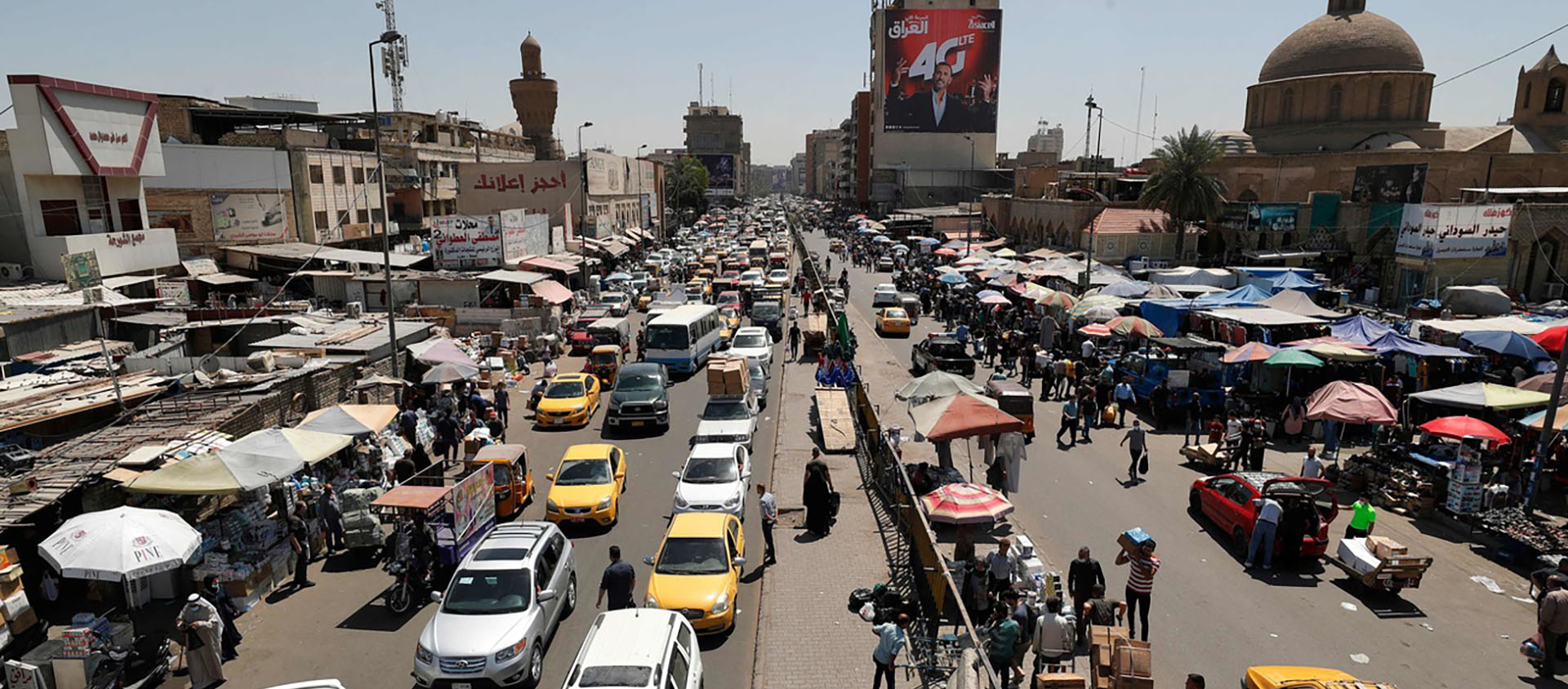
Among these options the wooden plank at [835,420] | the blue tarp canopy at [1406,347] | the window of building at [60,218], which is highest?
the window of building at [60,218]

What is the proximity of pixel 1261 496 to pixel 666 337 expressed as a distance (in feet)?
56.4

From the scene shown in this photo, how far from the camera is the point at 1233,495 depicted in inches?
524

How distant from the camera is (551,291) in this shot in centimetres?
3191

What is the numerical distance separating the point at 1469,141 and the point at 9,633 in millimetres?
66069

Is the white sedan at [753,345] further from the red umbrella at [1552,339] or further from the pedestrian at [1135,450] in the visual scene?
the red umbrella at [1552,339]

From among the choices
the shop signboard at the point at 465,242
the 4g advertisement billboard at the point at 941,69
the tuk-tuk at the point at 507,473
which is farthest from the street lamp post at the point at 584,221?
the 4g advertisement billboard at the point at 941,69

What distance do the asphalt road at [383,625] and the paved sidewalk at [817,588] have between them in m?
0.33

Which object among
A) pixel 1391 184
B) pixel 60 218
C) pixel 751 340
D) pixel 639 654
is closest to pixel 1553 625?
pixel 639 654

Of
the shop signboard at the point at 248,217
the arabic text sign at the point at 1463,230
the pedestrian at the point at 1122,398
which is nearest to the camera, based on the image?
the pedestrian at the point at 1122,398

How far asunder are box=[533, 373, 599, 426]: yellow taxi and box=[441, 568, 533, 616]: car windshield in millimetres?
10423

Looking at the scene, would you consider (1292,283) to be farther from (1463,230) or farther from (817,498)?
(817,498)

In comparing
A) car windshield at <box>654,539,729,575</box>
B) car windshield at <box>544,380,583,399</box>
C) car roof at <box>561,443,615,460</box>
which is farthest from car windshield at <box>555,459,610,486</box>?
car windshield at <box>544,380,583,399</box>

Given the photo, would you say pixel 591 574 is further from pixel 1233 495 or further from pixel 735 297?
pixel 735 297

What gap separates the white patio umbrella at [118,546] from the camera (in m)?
9.70
